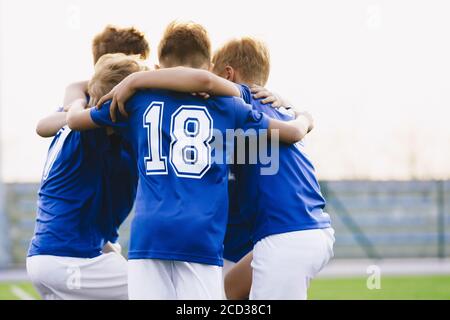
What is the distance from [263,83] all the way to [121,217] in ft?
3.73

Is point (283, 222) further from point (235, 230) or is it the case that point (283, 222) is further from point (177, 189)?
point (177, 189)

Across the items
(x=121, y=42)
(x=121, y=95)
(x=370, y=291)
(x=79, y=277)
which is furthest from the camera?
(x=370, y=291)

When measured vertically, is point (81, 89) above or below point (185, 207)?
above

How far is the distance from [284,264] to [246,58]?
3.58 ft

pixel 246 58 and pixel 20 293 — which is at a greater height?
pixel 246 58

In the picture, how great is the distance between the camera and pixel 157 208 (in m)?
4.05

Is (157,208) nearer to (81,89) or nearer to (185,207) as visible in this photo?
(185,207)

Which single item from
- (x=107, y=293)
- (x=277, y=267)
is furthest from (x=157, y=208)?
(x=107, y=293)

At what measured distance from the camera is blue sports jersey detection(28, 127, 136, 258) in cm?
483

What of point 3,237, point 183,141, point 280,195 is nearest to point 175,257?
point 183,141

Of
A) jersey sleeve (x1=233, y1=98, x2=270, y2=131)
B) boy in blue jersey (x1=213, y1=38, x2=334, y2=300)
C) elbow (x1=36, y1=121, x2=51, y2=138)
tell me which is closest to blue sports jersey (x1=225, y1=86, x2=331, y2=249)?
boy in blue jersey (x1=213, y1=38, x2=334, y2=300)

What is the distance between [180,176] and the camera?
408 cm

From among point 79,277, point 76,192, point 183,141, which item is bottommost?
point 79,277

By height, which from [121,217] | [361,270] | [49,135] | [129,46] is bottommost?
[361,270]
